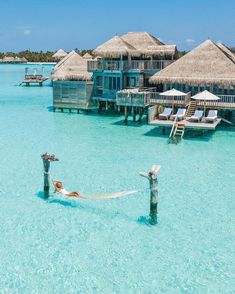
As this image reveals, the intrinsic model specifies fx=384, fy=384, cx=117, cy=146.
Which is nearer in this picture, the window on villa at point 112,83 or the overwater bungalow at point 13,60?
the window on villa at point 112,83

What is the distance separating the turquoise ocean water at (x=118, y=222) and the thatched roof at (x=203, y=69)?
4.81m

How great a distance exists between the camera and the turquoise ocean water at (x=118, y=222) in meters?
9.94

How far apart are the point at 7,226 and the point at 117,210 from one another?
3.84 metres

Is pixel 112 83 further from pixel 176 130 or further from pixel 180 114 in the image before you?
pixel 176 130

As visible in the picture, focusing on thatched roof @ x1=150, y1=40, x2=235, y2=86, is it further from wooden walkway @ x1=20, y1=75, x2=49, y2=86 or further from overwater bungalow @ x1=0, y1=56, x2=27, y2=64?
overwater bungalow @ x1=0, y1=56, x2=27, y2=64

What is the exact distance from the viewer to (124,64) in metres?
31.0

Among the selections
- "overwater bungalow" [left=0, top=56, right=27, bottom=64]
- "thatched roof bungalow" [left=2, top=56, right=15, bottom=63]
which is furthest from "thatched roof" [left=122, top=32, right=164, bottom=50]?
"thatched roof bungalow" [left=2, top=56, right=15, bottom=63]

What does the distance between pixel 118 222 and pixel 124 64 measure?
20313 mm

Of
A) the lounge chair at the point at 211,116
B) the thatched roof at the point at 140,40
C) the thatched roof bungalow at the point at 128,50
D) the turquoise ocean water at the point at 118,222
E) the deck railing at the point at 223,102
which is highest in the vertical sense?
the thatched roof at the point at 140,40

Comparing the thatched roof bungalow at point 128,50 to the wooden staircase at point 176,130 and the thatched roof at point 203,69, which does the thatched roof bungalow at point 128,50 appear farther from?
the wooden staircase at point 176,130

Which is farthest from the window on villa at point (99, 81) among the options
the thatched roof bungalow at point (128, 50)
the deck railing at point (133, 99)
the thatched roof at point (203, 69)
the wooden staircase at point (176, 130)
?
the wooden staircase at point (176, 130)

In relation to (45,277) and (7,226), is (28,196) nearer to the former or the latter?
(7,226)

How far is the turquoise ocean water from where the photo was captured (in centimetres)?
994

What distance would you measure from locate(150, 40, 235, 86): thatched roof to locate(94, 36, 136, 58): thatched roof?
430cm
